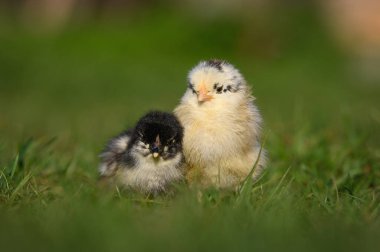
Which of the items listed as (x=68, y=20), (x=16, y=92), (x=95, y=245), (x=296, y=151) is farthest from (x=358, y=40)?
(x=95, y=245)

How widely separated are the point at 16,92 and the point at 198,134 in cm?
836

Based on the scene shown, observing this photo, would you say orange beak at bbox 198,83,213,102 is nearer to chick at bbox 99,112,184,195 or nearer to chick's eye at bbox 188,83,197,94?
chick's eye at bbox 188,83,197,94

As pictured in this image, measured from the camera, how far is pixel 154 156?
4.32m

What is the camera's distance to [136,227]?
3422mm

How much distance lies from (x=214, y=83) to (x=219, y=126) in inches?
10.3

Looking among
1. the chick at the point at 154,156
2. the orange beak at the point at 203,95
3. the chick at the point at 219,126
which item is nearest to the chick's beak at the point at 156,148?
the chick at the point at 154,156

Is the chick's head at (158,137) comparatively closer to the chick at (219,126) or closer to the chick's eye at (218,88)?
the chick at (219,126)

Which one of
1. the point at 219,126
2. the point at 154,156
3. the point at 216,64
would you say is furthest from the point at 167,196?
the point at 216,64

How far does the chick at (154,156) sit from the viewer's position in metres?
4.32

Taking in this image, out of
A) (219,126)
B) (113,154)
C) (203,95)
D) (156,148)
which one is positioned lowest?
(113,154)

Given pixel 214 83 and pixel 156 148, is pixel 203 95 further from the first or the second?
pixel 156 148

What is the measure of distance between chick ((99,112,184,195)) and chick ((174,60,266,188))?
79 mm

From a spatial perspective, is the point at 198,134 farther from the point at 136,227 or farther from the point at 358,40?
the point at 358,40

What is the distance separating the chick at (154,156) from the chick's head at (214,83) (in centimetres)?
20
